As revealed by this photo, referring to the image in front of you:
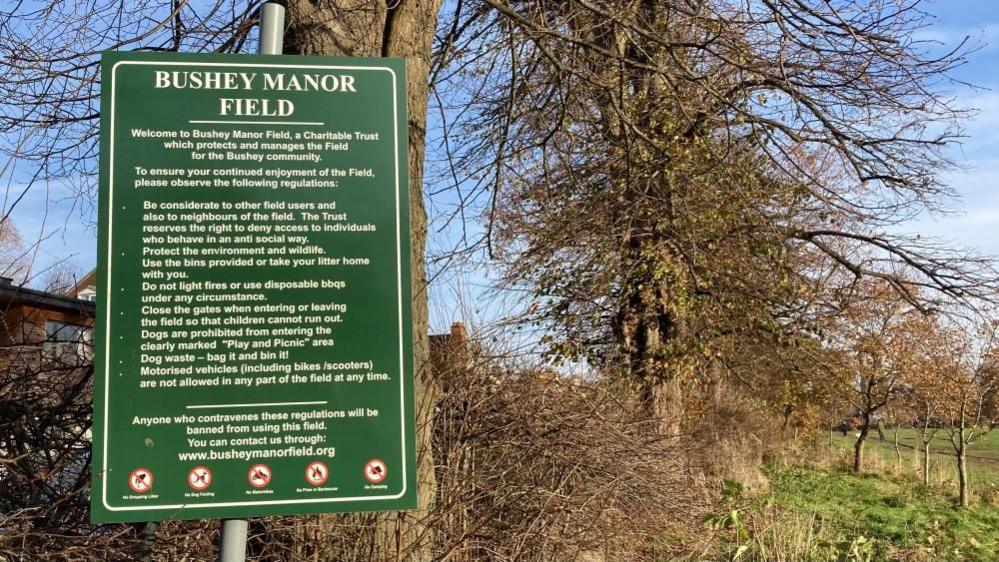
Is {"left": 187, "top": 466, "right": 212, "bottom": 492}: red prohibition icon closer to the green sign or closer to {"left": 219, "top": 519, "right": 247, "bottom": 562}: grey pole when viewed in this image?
the green sign

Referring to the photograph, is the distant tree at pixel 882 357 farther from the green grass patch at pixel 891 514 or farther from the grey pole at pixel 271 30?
the grey pole at pixel 271 30

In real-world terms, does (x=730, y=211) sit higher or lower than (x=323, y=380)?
higher

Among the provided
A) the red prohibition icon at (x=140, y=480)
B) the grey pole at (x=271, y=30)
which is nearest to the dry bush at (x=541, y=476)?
the red prohibition icon at (x=140, y=480)

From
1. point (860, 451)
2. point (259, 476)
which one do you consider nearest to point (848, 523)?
point (259, 476)

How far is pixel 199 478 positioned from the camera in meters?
3.06

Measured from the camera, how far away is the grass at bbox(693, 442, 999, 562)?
8.25 metres

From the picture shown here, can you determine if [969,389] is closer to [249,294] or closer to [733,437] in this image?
[733,437]

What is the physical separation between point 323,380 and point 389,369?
23 centimetres

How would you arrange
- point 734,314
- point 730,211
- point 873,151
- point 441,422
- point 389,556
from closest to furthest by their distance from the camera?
point 389,556 → point 441,422 → point 873,151 → point 730,211 → point 734,314

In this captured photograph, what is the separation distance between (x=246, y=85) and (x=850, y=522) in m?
12.4

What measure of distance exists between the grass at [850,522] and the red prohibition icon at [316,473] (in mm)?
4682

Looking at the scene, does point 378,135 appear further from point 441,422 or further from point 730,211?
point 730,211

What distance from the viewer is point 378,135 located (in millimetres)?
3432


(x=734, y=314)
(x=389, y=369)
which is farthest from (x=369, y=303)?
(x=734, y=314)
